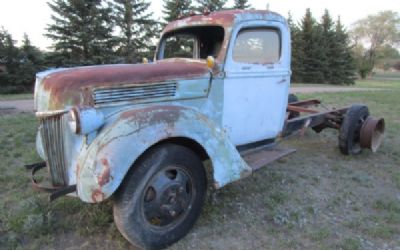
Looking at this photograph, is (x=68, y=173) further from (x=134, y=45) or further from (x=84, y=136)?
(x=134, y=45)

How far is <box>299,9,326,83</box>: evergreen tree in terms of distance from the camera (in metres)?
29.1

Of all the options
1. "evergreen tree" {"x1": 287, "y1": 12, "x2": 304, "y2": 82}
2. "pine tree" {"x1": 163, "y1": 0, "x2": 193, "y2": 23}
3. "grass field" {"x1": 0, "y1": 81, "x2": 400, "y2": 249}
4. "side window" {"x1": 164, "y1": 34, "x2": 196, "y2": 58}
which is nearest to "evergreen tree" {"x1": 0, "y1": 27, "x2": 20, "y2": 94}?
"pine tree" {"x1": 163, "y1": 0, "x2": 193, "y2": 23}

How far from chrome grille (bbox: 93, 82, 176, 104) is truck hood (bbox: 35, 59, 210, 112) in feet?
0.12

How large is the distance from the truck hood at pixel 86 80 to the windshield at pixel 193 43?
1.10m

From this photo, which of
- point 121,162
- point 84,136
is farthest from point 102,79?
point 121,162

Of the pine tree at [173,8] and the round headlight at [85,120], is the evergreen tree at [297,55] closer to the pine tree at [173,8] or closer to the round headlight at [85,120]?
the pine tree at [173,8]

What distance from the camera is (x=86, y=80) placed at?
265 cm

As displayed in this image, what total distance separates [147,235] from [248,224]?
1.05 metres

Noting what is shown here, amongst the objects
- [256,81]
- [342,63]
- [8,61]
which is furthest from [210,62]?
[342,63]

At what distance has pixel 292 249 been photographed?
9.44 ft

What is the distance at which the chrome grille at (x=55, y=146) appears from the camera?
2.71 metres

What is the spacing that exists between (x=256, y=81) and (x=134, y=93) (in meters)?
1.52

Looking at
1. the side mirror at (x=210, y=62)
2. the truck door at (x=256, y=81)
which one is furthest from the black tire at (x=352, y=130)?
the side mirror at (x=210, y=62)

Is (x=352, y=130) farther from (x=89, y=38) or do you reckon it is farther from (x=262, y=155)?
(x=89, y=38)
